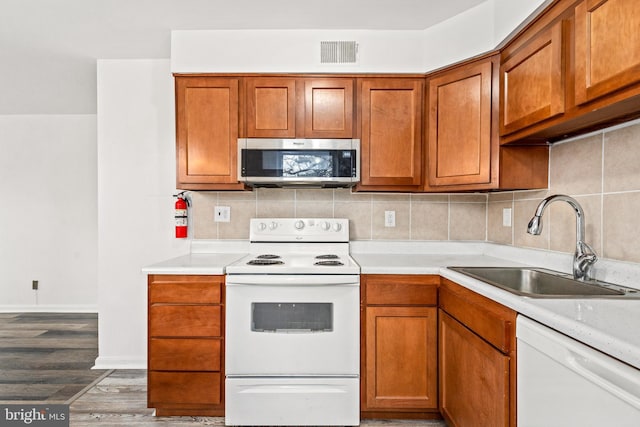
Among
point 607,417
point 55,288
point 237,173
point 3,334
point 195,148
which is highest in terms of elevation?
point 195,148

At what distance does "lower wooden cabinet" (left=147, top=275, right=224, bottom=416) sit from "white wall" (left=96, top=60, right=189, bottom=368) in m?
0.80

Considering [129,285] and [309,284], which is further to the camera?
[129,285]

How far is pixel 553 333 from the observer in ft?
3.39

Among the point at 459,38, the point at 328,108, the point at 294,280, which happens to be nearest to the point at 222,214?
the point at 294,280

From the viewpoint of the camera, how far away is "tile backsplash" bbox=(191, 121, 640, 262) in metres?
1.54

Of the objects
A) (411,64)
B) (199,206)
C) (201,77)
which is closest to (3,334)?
(199,206)

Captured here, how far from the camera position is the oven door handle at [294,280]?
1899 mm

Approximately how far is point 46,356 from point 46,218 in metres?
1.94

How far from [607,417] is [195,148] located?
2282 millimetres

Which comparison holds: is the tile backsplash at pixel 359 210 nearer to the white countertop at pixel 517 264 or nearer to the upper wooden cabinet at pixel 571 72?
the white countertop at pixel 517 264

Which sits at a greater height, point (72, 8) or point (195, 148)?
point (72, 8)

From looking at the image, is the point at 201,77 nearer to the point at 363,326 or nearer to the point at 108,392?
the point at 363,326

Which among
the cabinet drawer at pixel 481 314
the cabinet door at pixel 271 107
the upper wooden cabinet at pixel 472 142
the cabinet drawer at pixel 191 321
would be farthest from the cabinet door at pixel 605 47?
the cabinet drawer at pixel 191 321

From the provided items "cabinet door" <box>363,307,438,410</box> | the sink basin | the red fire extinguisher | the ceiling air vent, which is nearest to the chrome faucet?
the sink basin
